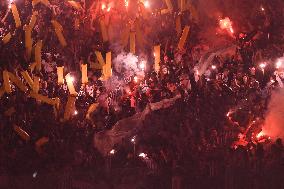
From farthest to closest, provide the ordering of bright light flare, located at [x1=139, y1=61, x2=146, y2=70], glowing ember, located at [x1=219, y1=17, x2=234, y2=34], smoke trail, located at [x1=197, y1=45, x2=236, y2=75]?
glowing ember, located at [x1=219, y1=17, x2=234, y2=34]
bright light flare, located at [x1=139, y1=61, x2=146, y2=70]
smoke trail, located at [x1=197, y1=45, x2=236, y2=75]

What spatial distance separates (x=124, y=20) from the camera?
8.52 metres

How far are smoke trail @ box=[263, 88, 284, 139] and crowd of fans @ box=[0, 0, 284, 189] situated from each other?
0.39 ft

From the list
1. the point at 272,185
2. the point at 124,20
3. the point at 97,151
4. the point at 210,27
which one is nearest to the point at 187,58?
the point at 210,27

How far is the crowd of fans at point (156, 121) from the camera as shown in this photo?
16.0ft

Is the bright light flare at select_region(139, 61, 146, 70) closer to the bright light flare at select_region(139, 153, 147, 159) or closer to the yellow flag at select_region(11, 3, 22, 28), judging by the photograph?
the bright light flare at select_region(139, 153, 147, 159)

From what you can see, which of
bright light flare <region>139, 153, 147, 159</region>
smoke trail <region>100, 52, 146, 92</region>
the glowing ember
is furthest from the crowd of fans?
the glowing ember

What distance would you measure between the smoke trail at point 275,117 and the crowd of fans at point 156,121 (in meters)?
0.12

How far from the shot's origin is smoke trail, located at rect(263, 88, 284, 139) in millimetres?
6000

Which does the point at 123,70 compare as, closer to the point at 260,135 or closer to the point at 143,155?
the point at 143,155

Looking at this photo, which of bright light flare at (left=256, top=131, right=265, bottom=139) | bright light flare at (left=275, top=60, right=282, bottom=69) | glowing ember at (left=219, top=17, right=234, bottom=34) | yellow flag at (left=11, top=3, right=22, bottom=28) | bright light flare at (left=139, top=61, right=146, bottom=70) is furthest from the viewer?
yellow flag at (left=11, top=3, right=22, bottom=28)

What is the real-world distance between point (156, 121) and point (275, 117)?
6.18 feet

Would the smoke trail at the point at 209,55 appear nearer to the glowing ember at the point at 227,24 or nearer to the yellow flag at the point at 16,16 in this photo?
the glowing ember at the point at 227,24

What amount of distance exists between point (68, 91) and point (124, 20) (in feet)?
7.78

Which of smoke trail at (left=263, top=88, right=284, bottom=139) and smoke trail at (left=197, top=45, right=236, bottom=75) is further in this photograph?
smoke trail at (left=197, top=45, right=236, bottom=75)
